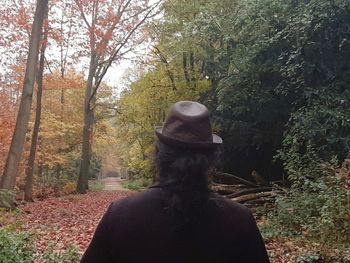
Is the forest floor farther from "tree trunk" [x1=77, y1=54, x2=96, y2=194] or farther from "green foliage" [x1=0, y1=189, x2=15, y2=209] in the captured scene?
"tree trunk" [x1=77, y1=54, x2=96, y2=194]

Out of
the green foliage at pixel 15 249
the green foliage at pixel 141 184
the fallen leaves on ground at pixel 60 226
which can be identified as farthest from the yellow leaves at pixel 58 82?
the green foliage at pixel 15 249

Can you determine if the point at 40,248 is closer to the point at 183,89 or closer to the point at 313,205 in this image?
the point at 313,205

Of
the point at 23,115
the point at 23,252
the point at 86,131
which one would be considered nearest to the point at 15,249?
the point at 23,252

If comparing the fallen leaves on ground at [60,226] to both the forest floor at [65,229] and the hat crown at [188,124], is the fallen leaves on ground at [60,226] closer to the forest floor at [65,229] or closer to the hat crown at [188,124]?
the forest floor at [65,229]

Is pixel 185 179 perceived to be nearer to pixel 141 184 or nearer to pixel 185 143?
pixel 185 143

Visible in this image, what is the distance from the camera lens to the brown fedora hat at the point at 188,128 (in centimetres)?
197

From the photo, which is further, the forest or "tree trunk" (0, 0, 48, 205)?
"tree trunk" (0, 0, 48, 205)

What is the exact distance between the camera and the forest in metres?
9.29

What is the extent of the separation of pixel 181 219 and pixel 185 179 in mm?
180

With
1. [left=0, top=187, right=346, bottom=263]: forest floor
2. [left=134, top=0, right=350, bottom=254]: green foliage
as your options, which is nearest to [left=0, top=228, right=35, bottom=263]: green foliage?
[left=0, top=187, right=346, bottom=263]: forest floor

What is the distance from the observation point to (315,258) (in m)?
6.71

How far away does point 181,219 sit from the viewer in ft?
6.11

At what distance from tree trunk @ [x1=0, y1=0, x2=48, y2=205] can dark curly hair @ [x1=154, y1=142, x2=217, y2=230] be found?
41.1 feet

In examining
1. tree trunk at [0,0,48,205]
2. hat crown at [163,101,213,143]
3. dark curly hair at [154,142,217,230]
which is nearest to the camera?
dark curly hair at [154,142,217,230]
